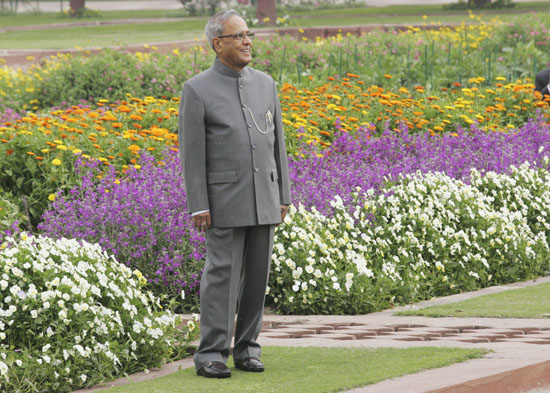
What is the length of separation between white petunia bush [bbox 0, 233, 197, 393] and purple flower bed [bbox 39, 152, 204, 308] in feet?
4.65

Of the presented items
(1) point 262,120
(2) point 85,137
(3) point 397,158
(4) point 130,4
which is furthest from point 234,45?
(4) point 130,4

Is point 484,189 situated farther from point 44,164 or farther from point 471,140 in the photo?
point 44,164

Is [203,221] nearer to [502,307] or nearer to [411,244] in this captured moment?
[502,307]

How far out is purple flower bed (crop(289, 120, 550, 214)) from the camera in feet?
28.1

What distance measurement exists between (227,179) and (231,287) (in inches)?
20.7

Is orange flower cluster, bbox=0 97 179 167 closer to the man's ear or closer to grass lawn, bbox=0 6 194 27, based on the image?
the man's ear

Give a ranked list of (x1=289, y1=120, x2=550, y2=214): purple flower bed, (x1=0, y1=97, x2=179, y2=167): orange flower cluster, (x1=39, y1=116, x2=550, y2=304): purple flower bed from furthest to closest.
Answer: (x1=0, y1=97, x2=179, y2=167): orange flower cluster < (x1=289, y1=120, x2=550, y2=214): purple flower bed < (x1=39, y1=116, x2=550, y2=304): purple flower bed

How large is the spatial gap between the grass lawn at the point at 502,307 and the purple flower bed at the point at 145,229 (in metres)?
1.48

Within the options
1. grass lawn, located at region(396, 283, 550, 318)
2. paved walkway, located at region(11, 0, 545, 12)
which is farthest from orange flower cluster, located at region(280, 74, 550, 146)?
paved walkway, located at region(11, 0, 545, 12)

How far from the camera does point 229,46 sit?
531cm

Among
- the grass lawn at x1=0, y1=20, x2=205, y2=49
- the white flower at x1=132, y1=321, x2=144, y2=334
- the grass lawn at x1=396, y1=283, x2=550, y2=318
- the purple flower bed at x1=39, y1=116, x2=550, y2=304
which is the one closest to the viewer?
the white flower at x1=132, y1=321, x2=144, y2=334

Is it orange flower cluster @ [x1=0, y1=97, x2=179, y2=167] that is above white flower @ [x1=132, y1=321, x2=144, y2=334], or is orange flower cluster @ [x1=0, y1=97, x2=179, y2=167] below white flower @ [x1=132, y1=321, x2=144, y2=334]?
above

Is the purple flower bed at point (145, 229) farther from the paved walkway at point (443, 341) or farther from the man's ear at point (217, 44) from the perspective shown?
the man's ear at point (217, 44)

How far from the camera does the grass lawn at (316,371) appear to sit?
5000 mm
